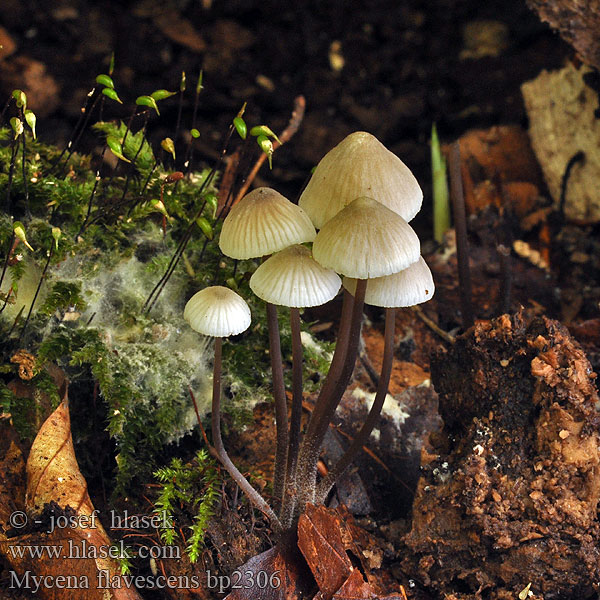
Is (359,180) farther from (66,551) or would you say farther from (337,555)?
(66,551)

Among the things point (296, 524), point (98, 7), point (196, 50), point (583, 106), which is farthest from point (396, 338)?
point (98, 7)

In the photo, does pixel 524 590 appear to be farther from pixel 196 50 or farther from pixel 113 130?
pixel 196 50

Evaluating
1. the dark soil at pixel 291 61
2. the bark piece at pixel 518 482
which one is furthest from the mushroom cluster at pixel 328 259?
the dark soil at pixel 291 61

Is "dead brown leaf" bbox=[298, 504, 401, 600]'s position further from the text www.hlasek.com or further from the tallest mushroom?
the text www.hlasek.com

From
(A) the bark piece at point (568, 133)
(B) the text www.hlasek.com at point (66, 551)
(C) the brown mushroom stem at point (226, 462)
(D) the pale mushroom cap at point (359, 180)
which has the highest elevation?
(A) the bark piece at point (568, 133)

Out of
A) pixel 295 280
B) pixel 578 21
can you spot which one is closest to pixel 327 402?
pixel 295 280

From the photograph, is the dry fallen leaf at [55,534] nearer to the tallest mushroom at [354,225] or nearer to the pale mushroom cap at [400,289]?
the tallest mushroom at [354,225]

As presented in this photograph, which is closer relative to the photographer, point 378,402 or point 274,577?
point 274,577
